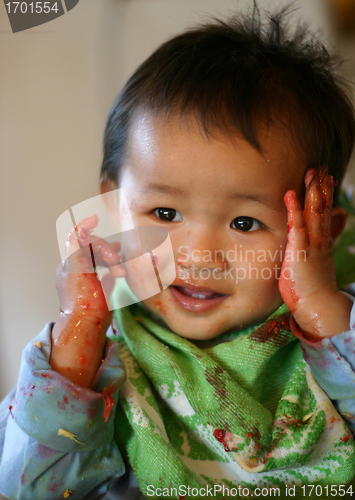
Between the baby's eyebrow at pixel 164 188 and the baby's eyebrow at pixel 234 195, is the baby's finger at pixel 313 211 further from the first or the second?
the baby's eyebrow at pixel 164 188

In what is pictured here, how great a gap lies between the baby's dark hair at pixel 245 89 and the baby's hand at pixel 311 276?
88mm

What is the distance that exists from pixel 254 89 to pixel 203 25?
199mm

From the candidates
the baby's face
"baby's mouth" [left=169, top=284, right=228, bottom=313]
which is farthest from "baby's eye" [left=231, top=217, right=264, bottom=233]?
"baby's mouth" [left=169, top=284, right=228, bottom=313]

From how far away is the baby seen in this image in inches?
22.8

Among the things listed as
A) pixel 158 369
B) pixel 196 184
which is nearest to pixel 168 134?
pixel 196 184

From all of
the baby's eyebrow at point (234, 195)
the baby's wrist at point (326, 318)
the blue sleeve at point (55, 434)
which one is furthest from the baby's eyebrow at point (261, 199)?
the blue sleeve at point (55, 434)

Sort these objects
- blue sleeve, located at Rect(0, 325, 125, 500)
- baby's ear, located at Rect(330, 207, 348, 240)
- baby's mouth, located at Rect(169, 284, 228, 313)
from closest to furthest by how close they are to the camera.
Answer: blue sleeve, located at Rect(0, 325, 125, 500) < baby's mouth, located at Rect(169, 284, 228, 313) < baby's ear, located at Rect(330, 207, 348, 240)

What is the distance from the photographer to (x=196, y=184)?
0.60 meters

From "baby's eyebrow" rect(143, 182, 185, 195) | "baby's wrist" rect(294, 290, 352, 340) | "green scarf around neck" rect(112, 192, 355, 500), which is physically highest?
"baby's eyebrow" rect(143, 182, 185, 195)

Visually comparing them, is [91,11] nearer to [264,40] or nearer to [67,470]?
[264,40]

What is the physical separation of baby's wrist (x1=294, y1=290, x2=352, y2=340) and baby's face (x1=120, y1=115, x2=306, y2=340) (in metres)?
0.08

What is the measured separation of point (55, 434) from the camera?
1.82 ft

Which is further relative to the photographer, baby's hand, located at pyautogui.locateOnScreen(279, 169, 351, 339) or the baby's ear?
the baby's ear

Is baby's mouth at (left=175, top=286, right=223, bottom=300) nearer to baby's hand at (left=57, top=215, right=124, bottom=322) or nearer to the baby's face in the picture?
the baby's face
